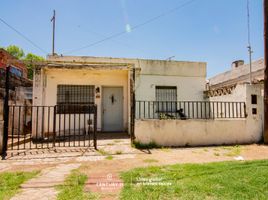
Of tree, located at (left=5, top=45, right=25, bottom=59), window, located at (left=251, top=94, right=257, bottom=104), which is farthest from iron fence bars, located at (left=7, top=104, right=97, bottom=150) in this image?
tree, located at (left=5, top=45, right=25, bottom=59)

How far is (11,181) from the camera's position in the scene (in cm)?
319

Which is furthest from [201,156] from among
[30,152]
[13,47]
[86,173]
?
[13,47]

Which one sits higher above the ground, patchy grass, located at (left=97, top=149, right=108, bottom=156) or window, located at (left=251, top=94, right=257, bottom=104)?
window, located at (left=251, top=94, right=257, bottom=104)

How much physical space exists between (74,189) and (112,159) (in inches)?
77.3

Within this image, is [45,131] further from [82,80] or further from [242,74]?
[242,74]

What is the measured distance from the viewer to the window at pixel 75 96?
29.1 feet

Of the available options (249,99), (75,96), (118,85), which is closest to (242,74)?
(249,99)

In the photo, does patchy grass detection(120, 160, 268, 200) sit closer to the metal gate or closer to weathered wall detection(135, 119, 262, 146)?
weathered wall detection(135, 119, 262, 146)

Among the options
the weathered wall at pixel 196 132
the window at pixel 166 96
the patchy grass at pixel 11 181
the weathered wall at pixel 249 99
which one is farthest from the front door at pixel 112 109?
the patchy grass at pixel 11 181

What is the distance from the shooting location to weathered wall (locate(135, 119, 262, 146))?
634 cm

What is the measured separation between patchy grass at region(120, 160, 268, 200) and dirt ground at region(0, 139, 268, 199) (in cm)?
36

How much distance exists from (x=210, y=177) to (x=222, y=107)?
229 inches

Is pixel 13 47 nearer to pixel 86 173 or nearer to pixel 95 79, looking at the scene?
pixel 95 79

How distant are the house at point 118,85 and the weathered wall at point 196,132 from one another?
2699mm
